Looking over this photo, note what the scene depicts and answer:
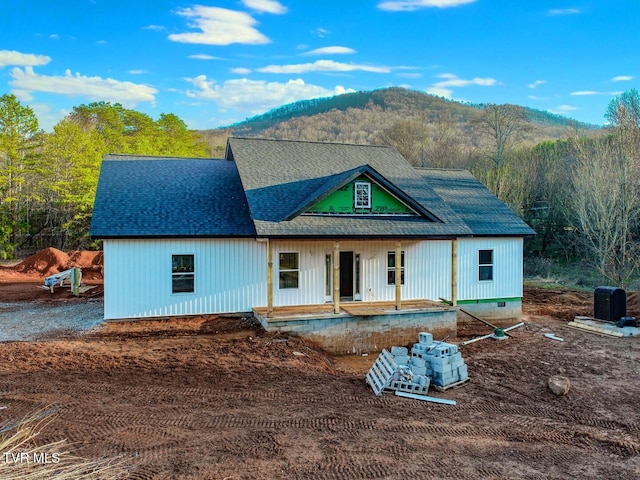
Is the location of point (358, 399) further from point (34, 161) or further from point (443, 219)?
point (34, 161)

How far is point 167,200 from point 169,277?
2.84m

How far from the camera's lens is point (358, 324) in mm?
13477

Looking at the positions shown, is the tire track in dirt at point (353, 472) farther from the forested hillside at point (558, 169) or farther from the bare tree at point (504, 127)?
the bare tree at point (504, 127)

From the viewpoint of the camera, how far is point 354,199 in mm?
14633

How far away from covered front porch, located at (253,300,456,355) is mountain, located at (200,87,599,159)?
3566 cm

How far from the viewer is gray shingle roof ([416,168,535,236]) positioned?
17031 millimetres

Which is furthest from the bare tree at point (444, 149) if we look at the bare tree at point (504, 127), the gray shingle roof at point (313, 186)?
the gray shingle roof at point (313, 186)

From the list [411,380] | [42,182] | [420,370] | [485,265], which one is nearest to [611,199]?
[485,265]

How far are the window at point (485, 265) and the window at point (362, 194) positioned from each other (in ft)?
17.1

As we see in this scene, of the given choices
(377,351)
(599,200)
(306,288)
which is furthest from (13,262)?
(599,200)

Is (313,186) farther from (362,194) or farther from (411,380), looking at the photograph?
(411,380)

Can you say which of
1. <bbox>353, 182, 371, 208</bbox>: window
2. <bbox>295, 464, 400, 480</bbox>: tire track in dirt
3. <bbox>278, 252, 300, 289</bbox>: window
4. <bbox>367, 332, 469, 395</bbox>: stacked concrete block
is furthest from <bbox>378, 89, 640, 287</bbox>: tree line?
<bbox>295, 464, 400, 480</bbox>: tire track in dirt

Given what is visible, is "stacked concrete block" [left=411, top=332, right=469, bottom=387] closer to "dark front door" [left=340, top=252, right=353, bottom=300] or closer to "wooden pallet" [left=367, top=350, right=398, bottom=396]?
"wooden pallet" [left=367, top=350, right=398, bottom=396]

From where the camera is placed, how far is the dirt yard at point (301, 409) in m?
6.10
